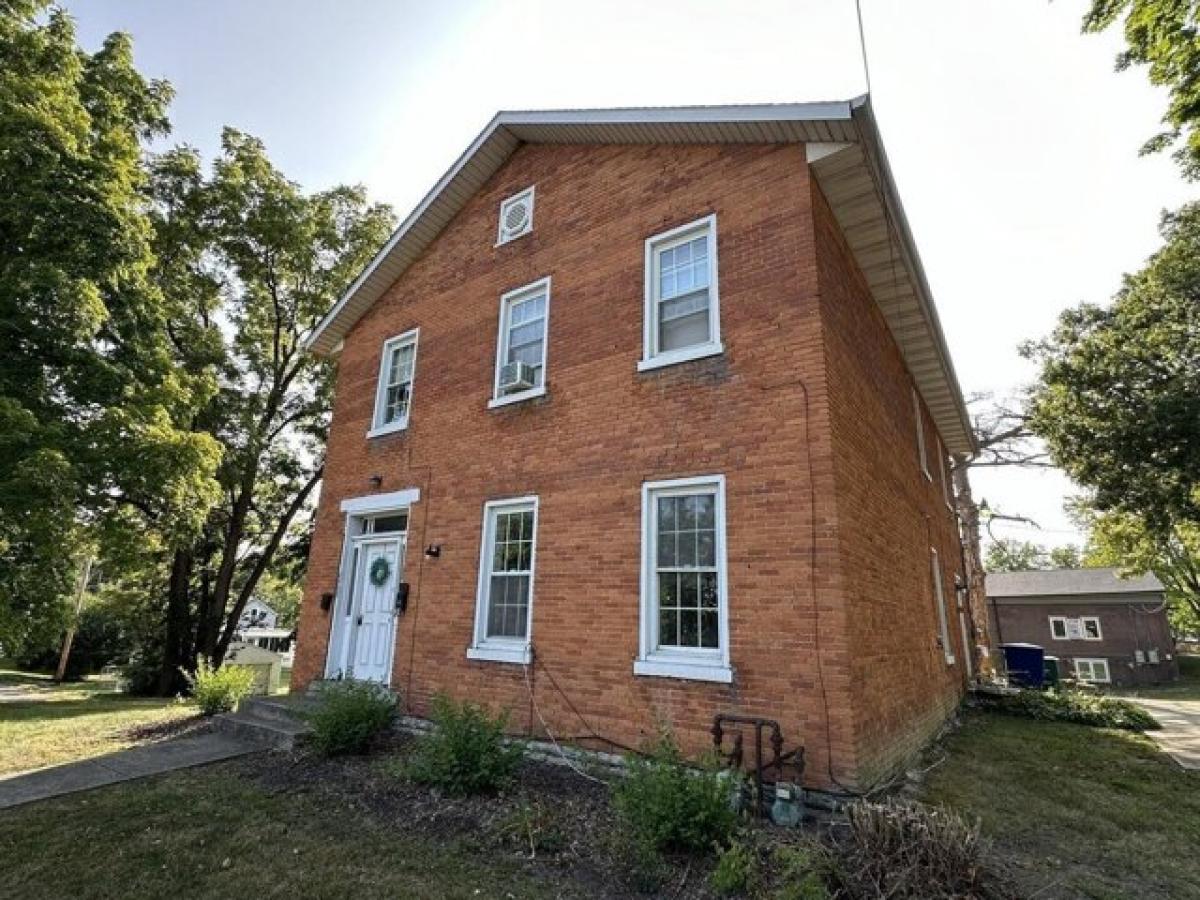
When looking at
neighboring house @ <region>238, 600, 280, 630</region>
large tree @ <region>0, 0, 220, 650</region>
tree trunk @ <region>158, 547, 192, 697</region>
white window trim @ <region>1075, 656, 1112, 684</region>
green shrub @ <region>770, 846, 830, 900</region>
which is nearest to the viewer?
green shrub @ <region>770, 846, 830, 900</region>

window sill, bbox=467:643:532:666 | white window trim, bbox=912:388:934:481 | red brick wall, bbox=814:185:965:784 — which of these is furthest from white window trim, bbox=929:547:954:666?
window sill, bbox=467:643:532:666

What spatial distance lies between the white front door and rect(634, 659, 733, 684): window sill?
16.2ft

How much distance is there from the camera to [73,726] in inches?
428

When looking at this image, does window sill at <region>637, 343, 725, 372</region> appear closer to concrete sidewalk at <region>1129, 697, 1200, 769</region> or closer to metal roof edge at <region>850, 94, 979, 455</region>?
metal roof edge at <region>850, 94, 979, 455</region>

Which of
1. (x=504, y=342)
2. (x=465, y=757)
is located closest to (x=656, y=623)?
(x=465, y=757)

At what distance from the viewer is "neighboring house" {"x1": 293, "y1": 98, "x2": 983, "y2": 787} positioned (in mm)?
6297

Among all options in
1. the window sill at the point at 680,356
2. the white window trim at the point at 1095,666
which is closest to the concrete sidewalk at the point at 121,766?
the window sill at the point at 680,356

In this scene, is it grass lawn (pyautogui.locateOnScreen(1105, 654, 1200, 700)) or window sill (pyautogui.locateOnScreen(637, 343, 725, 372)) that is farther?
grass lawn (pyautogui.locateOnScreen(1105, 654, 1200, 700))

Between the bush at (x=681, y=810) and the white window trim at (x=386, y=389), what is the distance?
7755 millimetres

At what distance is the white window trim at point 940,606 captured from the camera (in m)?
11.6

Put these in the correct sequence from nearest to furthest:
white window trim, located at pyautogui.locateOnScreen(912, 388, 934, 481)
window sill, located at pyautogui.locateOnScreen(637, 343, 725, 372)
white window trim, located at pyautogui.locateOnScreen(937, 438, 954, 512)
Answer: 1. window sill, located at pyautogui.locateOnScreen(637, 343, 725, 372)
2. white window trim, located at pyautogui.locateOnScreen(912, 388, 934, 481)
3. white window trim, located at pyautogui.locateOnScreen(937, 438, 954, 512)

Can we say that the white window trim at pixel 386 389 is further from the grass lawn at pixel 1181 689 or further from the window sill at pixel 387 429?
the grass lawn at pixel 1181 689

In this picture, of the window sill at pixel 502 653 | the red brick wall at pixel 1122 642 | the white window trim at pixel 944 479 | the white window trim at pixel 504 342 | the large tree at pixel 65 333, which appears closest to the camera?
the window sill at pixel 502 653

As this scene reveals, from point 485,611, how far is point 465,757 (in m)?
2.52
